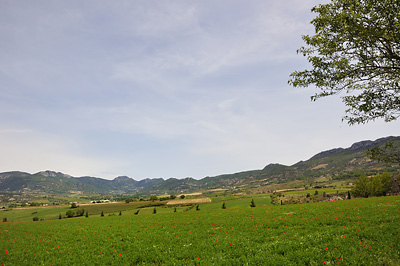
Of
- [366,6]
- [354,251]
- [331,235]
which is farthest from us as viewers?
[331,235]

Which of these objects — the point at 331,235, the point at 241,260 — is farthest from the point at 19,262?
the point at 331,235

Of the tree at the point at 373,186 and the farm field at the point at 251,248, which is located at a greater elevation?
the farm field at the point at 251,248

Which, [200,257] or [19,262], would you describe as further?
[19,262]

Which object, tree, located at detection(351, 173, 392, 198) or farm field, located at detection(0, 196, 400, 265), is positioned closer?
farm field, located at detection(0, 196, 400, 265)

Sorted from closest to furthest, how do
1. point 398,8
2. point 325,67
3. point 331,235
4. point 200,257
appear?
point 398,8
point 325,67
point 200,257
point 331,235

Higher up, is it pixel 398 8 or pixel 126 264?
pixel 398 8

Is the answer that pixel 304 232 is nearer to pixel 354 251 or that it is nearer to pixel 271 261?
pixel 354 251

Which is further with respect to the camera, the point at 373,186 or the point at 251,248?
the point at 373,186

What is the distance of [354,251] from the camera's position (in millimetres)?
11172

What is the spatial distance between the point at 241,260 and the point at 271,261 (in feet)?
6.19

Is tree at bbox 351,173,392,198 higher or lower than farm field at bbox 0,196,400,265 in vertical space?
lower

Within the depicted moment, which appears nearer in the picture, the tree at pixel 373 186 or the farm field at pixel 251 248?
the farm field at pixel 251 248

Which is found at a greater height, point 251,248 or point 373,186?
point 251,248

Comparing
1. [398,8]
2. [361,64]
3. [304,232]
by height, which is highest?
[398,8]
